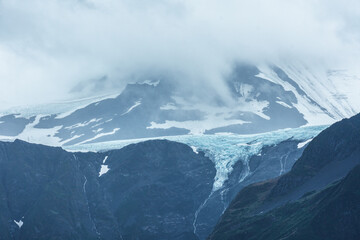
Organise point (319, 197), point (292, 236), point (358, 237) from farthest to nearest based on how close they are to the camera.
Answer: point (319, 197) → point (292, 236) → point (358, 237)

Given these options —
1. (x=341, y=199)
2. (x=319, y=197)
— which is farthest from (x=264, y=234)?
(x=341, y=199)

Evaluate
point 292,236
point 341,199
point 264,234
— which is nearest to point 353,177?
point 341,199

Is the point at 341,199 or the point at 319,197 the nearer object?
the point at 341,199

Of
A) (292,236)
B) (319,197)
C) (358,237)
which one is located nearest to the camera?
(358,237)

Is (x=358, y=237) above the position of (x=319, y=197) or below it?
below

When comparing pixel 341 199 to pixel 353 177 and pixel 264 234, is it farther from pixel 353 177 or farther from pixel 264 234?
pixel 264 234

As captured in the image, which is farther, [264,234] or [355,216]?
[264,234]

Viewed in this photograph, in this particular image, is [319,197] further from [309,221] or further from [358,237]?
[358,237]
